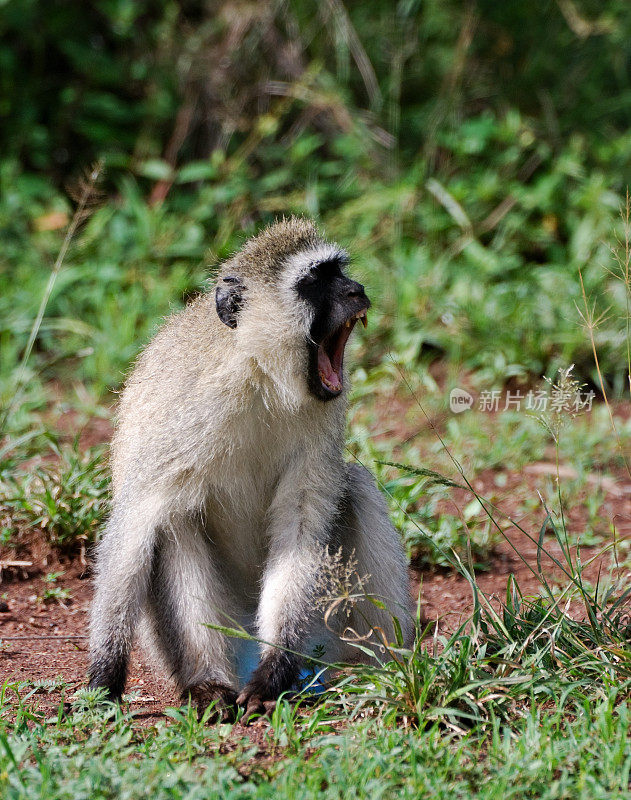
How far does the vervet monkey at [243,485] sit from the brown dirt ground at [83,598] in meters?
0.24

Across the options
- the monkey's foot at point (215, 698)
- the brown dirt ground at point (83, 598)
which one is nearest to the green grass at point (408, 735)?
the monkey's foot at point (215, 698)

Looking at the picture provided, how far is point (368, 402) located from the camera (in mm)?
6629

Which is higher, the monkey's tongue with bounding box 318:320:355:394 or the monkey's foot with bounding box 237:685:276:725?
the monkey's tongue with bounding box 318:320:355:394

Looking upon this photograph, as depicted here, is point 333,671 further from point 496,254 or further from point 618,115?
point 618,115

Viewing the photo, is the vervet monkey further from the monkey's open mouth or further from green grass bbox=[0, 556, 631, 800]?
green grass bbox=[0, 556, 631, 800]

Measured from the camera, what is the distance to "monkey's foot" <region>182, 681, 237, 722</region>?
11.2 ft

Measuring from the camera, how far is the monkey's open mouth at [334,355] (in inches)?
144

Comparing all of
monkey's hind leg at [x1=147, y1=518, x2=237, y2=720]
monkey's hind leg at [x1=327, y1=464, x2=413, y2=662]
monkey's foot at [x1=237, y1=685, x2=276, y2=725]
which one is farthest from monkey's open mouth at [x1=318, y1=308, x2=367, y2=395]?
monkey's foot at [x1=237, y1=685, x2=276, y2=725]

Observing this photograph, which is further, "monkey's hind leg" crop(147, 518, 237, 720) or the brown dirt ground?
the brown dirt ground

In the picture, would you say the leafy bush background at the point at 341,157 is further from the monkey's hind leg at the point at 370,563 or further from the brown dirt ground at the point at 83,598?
the monkey's hind leg at the point at 370,563

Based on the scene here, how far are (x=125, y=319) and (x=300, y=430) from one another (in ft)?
11.9

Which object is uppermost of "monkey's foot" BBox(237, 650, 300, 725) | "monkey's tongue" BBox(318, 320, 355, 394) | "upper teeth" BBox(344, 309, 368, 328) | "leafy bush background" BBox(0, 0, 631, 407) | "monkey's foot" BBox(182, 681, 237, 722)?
"leafy bush background" BBox(0, 0, 631, 407)

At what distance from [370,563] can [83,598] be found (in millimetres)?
A: 1497

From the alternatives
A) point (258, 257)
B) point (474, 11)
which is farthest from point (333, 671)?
point (474, 11)
